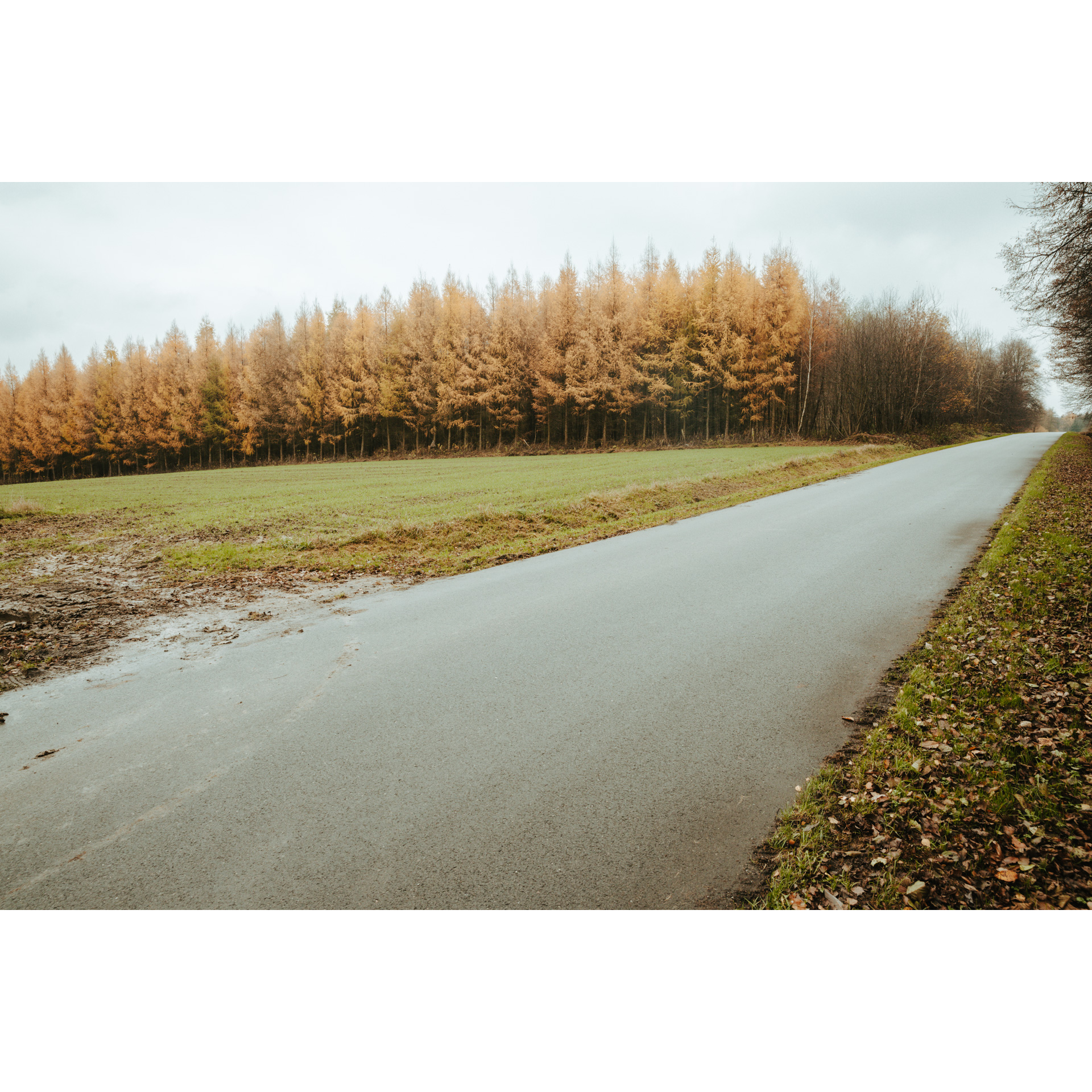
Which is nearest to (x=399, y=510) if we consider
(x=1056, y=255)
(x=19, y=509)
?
(x=19, y=509)

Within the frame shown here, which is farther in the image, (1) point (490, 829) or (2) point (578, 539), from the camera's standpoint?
(2) point (578, 539)

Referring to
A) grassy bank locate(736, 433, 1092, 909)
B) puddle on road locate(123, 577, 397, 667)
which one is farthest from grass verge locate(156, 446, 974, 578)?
grassy bank locate(736, 433, 1092, 909)

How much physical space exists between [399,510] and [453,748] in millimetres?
12292

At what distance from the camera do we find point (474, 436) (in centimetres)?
4794

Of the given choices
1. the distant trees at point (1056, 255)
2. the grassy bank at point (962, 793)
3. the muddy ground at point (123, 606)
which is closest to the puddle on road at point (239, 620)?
the muddy ground at point (123, 606)

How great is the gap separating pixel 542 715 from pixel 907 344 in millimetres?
53652

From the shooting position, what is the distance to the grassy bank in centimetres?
265

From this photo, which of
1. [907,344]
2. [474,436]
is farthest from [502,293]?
[907,344]

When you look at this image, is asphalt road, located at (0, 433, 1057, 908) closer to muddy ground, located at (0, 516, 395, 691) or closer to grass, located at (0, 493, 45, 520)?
muddy ground, located at (0, 516, 395, 691)

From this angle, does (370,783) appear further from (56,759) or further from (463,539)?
(463,539)

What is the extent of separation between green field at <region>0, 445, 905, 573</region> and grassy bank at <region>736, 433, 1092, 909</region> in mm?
6386

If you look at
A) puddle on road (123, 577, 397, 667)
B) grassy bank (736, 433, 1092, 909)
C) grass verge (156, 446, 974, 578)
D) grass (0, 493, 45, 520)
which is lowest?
grassy bank (736, 433, 1092, 909)

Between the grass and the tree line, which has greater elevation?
the tree line

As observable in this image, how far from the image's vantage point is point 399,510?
15430 millimetres
